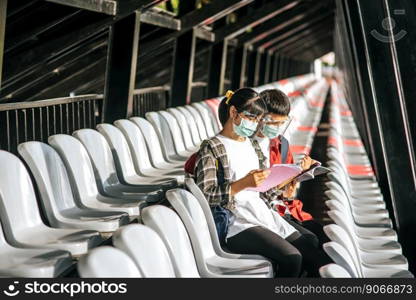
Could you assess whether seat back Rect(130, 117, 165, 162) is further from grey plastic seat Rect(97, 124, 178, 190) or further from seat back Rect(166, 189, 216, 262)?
seat back Rect(166, 189, 216, 262)

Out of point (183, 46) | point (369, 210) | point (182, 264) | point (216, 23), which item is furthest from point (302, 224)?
point (216, 23)

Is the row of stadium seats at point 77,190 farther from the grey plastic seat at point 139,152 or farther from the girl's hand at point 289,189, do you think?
the girl's hand at point 289,189

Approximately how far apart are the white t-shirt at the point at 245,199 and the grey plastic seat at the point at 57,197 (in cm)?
73

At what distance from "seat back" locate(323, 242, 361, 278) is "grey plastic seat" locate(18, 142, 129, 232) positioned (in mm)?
1446

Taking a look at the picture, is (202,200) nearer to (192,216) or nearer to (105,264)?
(192,216)

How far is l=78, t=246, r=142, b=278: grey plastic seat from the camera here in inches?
94.2

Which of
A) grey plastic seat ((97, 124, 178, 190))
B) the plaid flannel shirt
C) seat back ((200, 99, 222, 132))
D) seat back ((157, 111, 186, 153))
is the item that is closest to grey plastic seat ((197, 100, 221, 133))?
seat back ((200, 99, 222, 132))

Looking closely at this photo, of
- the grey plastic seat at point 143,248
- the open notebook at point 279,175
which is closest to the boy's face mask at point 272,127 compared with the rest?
the open notebook at point 279,175

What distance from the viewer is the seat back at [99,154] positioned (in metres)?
5.10

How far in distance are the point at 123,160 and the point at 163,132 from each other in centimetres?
132

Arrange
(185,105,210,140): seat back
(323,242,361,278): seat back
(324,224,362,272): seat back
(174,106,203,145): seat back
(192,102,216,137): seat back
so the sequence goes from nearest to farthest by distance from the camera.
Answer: (323,242,361,278): seat back → (324,224,362,272): seat back → (174,106,203,145): seat back → (185,105,210,140): seat back → (192,102,216,137): seat back

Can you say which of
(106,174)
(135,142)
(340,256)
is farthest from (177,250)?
(135,142)

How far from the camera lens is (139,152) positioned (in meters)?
6.15

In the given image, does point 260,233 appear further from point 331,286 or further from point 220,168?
point 331,286
